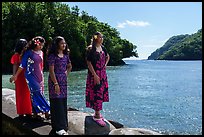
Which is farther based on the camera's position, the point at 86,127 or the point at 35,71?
the point at 35,71

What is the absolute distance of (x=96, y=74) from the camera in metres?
4.40

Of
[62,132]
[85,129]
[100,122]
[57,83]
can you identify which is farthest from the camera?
[100,122]

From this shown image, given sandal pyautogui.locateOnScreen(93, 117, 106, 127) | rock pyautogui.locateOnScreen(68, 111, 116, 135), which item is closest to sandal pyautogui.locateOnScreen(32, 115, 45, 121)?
rock pyautogui.locateOnScreen(68, 111, 116, 135)

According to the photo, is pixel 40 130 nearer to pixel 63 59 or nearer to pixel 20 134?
pixel 20 134

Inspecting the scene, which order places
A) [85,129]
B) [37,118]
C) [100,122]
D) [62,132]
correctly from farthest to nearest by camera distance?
[37,118] < [100,122] < [85,129] < [62,132]

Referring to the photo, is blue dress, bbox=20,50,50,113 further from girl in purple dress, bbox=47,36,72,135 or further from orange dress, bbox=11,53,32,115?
girl in purple dress, bbox=47,36,72,135

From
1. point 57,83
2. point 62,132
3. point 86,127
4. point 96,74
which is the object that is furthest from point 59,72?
point 86,127

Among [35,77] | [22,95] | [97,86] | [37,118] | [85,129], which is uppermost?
[35,77]

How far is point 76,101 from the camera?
43.1ft

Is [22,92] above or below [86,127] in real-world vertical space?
above

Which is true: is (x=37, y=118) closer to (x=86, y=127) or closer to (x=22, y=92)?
(x=22, y=92)

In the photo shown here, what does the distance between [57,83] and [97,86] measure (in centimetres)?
64

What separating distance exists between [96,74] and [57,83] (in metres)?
0.62

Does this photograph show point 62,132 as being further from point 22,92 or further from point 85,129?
point 22,92
